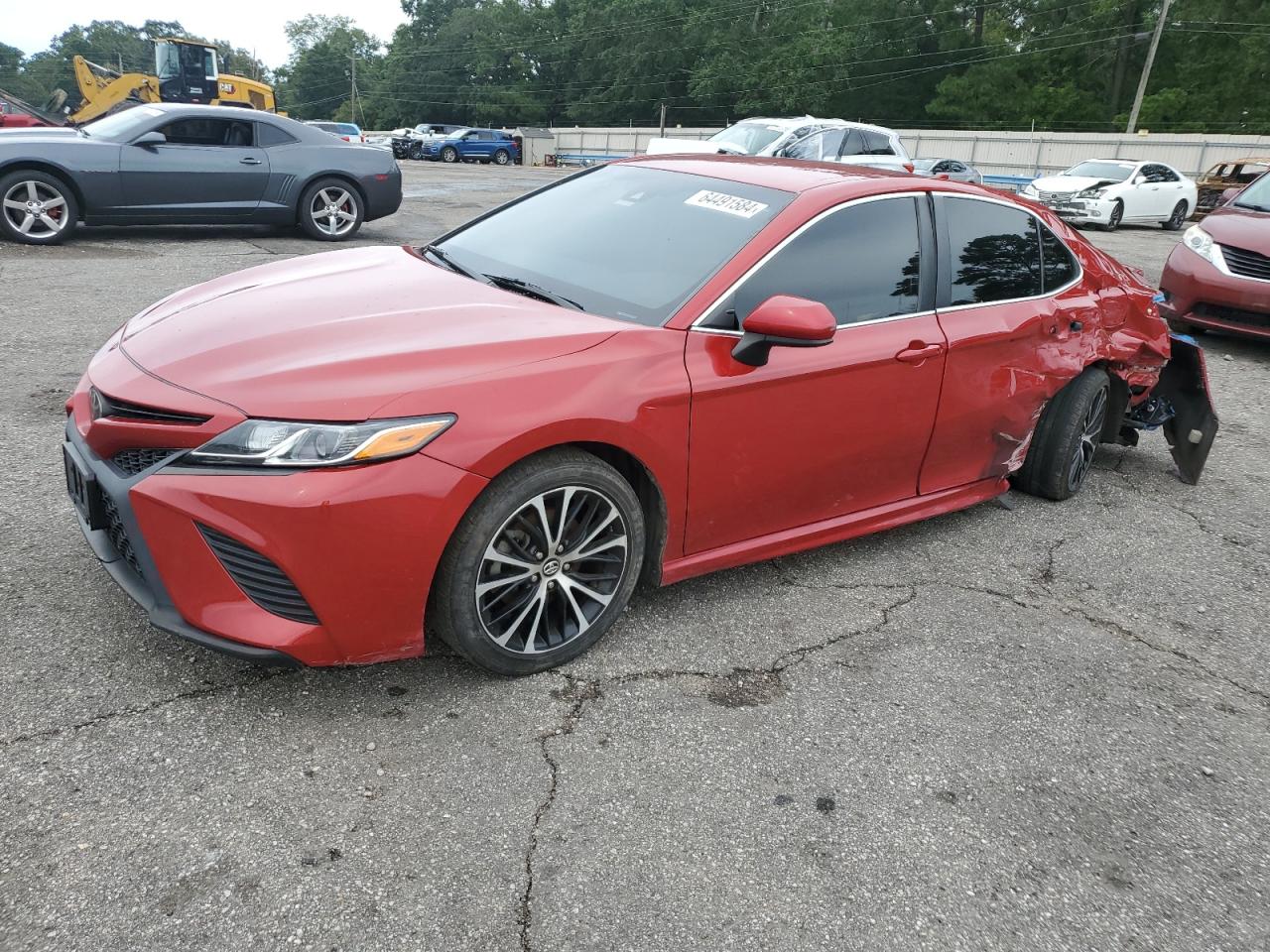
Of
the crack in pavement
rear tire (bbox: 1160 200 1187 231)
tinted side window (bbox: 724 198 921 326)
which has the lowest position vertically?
rear tire (bbox: 1160 200 1187 231)

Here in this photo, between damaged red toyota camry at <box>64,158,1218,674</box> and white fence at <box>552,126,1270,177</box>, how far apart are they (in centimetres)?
3669

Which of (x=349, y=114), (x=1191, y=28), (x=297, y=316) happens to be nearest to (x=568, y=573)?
(x=297, y=316)

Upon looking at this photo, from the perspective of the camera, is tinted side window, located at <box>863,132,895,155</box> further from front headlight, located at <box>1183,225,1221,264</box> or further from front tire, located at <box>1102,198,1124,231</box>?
front headlight, located at <box>1183,225,1221,264</box>

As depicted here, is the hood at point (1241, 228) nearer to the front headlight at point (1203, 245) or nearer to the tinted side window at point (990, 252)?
the front headlight at point (1203, 245)

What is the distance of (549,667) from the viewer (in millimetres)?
2982

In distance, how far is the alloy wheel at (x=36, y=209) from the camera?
8.83 m

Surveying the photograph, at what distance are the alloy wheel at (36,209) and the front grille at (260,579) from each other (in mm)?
8374

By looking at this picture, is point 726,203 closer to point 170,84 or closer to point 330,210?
point 330,210

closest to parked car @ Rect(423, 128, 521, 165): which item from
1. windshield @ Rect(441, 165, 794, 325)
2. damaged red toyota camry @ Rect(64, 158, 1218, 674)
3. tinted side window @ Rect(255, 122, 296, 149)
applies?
tinted side window @ Rect(255, 122, 296, 149)

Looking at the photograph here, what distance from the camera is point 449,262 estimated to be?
374 centimetres

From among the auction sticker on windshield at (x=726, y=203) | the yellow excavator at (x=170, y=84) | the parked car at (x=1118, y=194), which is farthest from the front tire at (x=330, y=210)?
the yellow excavator at (x=170, y=84)

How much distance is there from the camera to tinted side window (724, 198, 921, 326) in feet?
10.6

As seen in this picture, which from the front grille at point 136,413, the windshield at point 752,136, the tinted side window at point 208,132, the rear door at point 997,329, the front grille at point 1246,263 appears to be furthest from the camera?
the windshield at point 752,136

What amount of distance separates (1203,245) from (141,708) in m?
8.83
